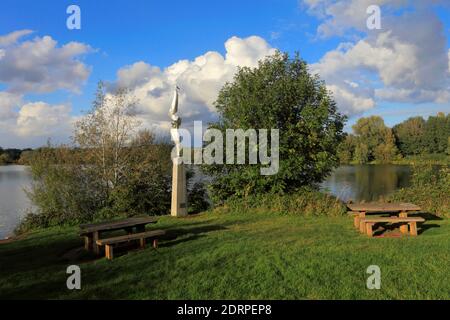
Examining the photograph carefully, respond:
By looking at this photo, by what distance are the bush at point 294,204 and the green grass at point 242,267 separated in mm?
3179

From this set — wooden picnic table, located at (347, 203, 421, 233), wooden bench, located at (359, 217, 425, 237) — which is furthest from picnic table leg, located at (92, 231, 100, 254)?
wooden picnic table, located at (347, 203, 421, 233)

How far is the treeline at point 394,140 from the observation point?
203 ft

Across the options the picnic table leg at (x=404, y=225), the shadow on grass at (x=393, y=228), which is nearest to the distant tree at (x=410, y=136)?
the shadow on grass at (x=393, y=228)

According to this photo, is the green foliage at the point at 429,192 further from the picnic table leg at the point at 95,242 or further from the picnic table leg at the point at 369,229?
the picnic table leg at the point at 95,242

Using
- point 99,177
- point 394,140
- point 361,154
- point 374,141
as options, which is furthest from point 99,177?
point 394,140

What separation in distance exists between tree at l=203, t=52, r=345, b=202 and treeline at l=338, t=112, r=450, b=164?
47187mm

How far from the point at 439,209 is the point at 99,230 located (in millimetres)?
10759

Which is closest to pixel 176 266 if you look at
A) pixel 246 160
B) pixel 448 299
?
pixel 448 299

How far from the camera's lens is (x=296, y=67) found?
15227mm

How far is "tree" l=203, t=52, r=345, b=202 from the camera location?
1385 centimetres

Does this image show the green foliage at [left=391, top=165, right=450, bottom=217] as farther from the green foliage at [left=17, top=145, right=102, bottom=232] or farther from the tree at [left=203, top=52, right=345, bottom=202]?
the green foliage at [left=17, top=145, right=102, bottom=232]

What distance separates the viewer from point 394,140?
65.2 meters

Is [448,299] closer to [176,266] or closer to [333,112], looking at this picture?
[176,266]
